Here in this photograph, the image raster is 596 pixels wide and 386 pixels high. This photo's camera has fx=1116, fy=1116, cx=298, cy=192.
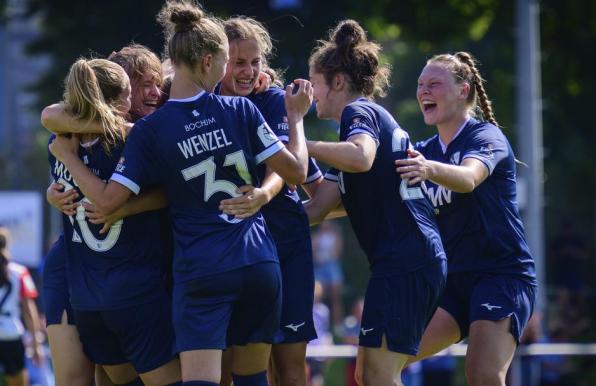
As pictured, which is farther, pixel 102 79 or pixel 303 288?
pixel 303 288

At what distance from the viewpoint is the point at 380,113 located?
562cm


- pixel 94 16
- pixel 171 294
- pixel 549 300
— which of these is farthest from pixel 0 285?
pixel 549 300

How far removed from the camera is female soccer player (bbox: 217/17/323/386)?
5598 millimetres

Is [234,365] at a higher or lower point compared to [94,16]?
lower

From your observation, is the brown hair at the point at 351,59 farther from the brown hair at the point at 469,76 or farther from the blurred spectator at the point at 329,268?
the blurred spectator at the point at 329,268

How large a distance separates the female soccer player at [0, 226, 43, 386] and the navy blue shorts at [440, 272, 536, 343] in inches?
249

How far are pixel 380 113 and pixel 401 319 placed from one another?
3.40ft

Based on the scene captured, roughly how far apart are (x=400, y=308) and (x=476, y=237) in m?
0.81

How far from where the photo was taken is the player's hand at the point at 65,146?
5.22 metres

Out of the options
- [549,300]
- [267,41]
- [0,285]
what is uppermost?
[267,41]

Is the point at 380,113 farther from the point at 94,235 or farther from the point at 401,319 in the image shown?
the point at 94,235

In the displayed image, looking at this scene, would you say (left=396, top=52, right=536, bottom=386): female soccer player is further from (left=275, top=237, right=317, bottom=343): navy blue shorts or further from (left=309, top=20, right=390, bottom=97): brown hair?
(left=275, top=237, right=317, bottom=343): navy blue shorts

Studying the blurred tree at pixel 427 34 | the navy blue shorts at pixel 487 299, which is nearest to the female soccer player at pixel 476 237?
the navy blue shorts at pixel 487 299

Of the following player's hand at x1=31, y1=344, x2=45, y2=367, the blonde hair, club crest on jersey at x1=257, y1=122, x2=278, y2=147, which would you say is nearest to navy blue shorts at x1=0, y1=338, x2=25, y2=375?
player's hand at x1=31, y1=344, x2=45, y2=367
